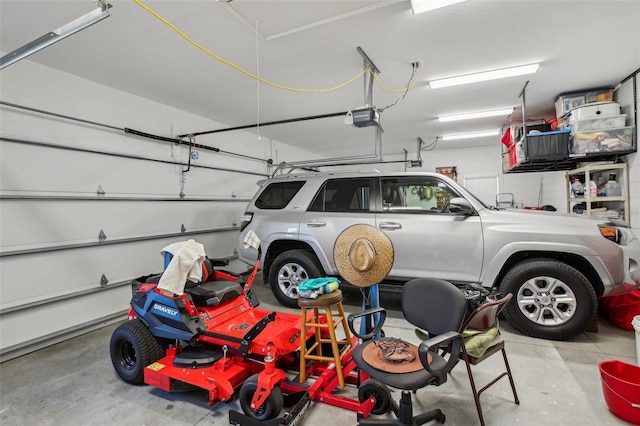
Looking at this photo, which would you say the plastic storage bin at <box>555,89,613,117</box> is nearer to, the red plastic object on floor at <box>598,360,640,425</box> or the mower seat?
the red plastic object on floor at <box>598,360,640,425</box>

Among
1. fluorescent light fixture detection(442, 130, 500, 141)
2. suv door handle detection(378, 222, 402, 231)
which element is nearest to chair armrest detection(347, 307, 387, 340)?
suv door handle detection(378, 222, 402, 231)

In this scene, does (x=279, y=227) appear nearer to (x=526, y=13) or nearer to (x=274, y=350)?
(x=274, y=350)

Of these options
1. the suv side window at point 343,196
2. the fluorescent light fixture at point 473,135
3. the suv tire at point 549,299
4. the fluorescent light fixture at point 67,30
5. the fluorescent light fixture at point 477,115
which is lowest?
the suv tire at point 549,299

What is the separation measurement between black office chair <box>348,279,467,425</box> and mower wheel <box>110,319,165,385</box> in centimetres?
167

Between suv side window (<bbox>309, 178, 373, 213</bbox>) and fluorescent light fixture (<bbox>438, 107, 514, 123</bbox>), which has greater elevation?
fluorescent light fixture (<bbox>438, 107, 514, 123</bbox>)

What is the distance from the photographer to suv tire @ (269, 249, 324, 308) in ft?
13.1

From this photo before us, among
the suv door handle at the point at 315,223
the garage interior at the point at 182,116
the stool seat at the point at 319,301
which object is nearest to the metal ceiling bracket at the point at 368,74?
the garage interior at the point at 182,116

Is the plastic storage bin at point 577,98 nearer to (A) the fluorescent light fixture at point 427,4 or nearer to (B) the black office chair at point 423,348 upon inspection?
(A) the fluorescent light fixture at point 427,4

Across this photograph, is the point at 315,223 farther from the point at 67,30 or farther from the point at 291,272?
the point at 67,30

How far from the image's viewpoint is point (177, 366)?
2184mm

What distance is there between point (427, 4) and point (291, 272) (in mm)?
3325

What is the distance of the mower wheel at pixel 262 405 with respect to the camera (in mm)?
1823

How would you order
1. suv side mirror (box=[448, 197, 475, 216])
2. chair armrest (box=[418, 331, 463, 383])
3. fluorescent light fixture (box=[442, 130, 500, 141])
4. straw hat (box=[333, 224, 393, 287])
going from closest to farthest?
chair armrest (box=[418, 331, 463, 383]) → straw hat (box=[333, 224, 393, 287]) → suv side mirror (box=[448, 197, 475, 216]) → fluorescent light fixture (box=[442, 130, 500, 141])

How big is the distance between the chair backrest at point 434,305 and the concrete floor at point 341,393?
613mm
